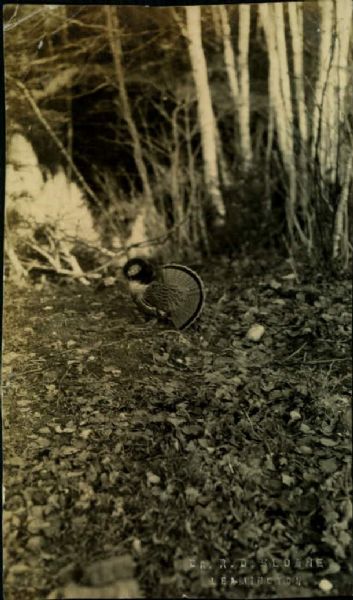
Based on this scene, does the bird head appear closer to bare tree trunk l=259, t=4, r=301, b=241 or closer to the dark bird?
the dark bird

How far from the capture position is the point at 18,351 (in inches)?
132

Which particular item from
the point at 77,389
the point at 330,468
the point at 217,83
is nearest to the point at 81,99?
the point at 217,83

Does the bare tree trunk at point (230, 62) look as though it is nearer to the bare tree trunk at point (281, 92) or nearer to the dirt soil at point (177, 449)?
the bare tree trunk at point (281, 92)

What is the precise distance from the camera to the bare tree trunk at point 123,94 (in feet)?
11.4

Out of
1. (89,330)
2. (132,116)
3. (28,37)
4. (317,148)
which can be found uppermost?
(28,37)

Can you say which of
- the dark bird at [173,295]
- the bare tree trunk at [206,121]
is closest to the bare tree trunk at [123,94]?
the bare tree trunk at [206,121]

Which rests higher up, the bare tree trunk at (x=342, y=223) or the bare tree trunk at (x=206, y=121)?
the bare tree trunk at (x=206, y=121)

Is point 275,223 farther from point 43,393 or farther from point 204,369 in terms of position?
point 43,393

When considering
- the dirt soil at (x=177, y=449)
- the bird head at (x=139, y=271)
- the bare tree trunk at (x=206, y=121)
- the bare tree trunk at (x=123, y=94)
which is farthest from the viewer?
the bird head at (x=139, y=271)

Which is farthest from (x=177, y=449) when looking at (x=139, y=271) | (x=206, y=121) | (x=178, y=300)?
(x=206, y=121)

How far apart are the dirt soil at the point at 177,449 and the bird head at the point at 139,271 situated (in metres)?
0.20

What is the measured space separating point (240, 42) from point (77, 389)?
2.68 m

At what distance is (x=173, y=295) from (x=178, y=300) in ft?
0.17

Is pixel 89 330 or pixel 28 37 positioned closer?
pixel 28 37
